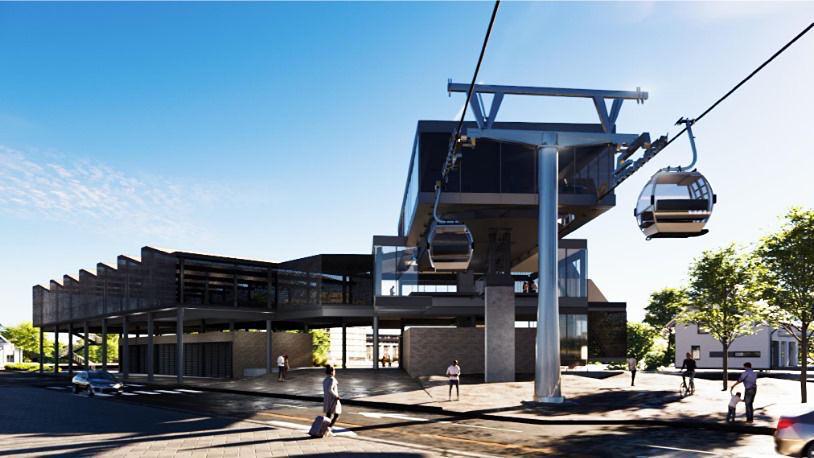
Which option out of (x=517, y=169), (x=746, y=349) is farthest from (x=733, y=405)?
(x=746, y=349)

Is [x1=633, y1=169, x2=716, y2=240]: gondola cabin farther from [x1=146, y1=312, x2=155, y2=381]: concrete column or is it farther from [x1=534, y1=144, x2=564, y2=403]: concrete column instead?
[x1=146, y1=312, x2=155, y2=381]: concrete column

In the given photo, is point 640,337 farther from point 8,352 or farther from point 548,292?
point 8,352

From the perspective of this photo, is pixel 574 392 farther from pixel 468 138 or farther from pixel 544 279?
pixel 468 138

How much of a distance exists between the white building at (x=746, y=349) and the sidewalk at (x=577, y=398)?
147 feet

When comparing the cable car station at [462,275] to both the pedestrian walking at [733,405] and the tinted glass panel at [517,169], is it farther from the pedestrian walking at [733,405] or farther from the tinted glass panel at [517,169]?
the pedestrian walking at [733,405]

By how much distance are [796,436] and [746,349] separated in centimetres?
7221

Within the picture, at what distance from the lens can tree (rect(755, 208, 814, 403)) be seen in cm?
2939

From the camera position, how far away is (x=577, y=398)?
2703 centimetres

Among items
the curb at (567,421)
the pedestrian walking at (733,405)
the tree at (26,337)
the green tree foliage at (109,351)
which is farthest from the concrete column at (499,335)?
the tree at (26,337)

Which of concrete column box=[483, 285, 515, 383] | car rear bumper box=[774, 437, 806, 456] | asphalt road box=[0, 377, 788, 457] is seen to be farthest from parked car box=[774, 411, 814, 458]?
concrete column box=[483, 285, 515, 383]

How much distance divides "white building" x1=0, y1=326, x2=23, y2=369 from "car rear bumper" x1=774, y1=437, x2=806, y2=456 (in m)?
136

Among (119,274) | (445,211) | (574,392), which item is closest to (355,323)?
(119,274)

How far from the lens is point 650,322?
9794cm

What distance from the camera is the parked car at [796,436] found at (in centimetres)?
1288
